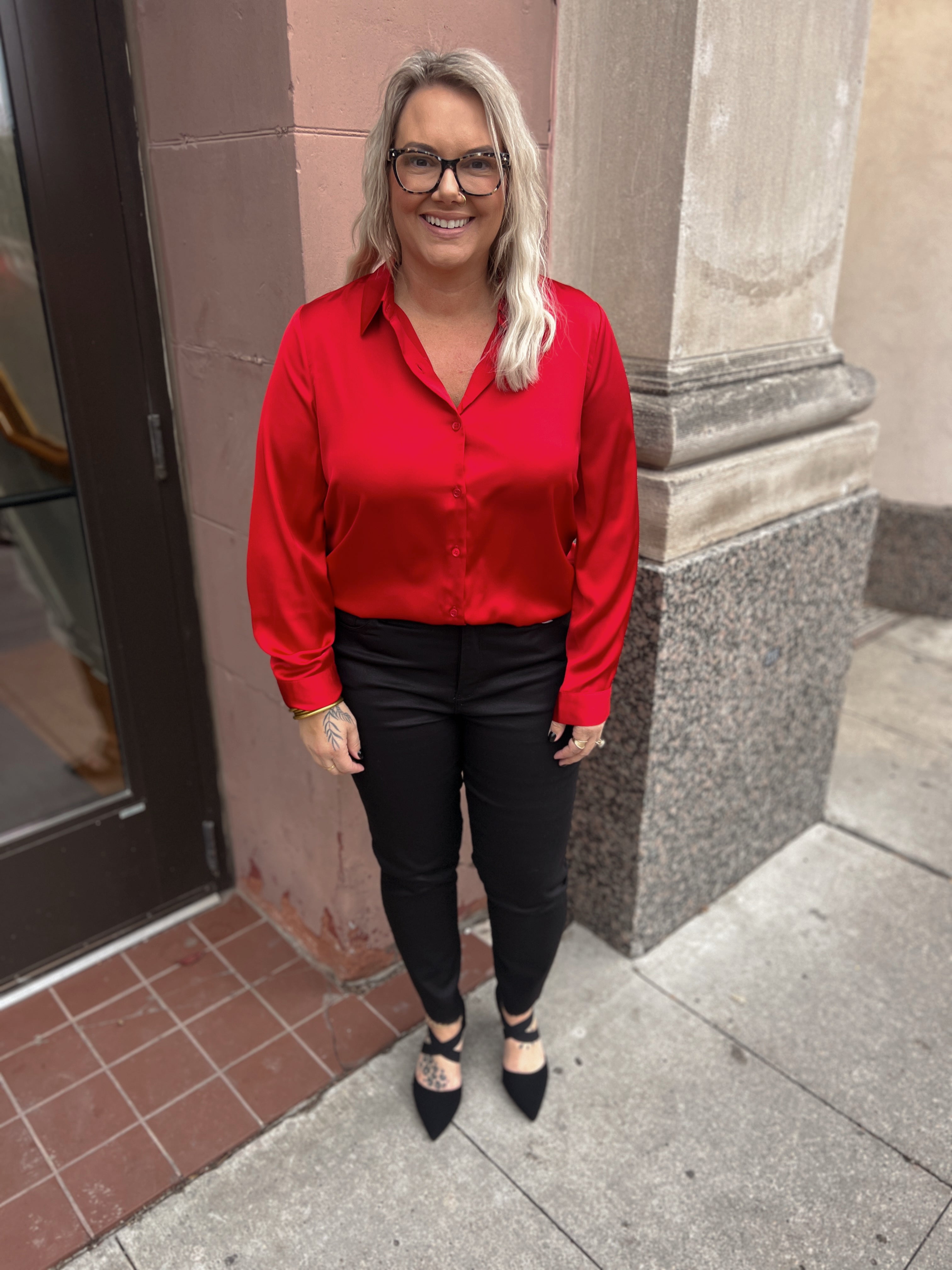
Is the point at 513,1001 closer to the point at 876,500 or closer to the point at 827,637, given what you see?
the point at 827,637

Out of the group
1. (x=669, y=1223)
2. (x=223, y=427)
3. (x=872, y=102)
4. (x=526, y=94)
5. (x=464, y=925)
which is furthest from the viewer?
(x=872, y=102)

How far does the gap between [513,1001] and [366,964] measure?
1.95 feet

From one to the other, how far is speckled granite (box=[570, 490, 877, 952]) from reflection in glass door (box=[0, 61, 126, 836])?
149 cm

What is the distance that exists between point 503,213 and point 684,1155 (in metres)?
2.11

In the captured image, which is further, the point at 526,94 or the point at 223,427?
the point at 223,427

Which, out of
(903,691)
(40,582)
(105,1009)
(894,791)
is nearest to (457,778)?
(105,1009)

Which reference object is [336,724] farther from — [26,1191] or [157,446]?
[26,1191]

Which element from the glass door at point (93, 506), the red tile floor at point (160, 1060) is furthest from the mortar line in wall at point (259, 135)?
the red tile floor at point (160, 1060)

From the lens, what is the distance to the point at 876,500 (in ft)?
9.98

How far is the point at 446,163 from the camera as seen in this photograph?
152cm

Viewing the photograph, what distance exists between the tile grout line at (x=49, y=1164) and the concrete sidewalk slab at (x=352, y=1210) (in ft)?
0.34

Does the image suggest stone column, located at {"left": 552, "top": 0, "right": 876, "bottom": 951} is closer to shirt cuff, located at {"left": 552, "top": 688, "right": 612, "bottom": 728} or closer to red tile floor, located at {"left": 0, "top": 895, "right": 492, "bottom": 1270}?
shirt cuff, located at {"left": 552, "top": 688, "right": 612, "bottom": 728}

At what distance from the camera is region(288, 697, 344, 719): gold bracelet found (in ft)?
5.99

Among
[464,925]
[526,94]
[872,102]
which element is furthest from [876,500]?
[872,102]
